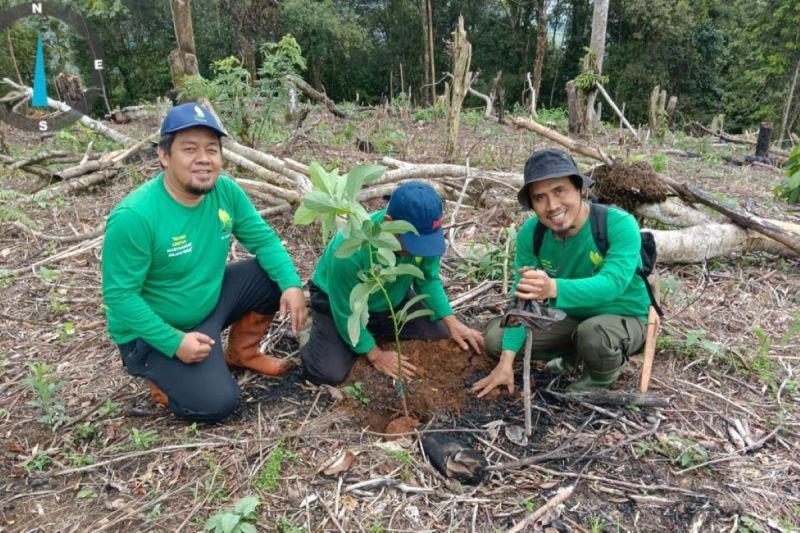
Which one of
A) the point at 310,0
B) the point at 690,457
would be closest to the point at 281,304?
the point at 690,457

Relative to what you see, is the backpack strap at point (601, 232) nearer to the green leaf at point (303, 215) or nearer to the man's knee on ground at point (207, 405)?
the green leaf at point (303, 215)

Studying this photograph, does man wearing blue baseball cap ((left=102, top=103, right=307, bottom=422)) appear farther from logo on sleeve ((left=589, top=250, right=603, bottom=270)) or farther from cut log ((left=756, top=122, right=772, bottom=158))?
cut log ((left=756, top=122, right=772, bottom=158))

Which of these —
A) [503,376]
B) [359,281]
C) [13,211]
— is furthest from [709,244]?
[13,211]

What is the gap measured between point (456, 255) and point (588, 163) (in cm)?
341

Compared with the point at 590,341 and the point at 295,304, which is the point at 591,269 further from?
the point at 295,304

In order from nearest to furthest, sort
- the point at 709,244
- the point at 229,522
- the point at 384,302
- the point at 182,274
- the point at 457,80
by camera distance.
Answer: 1. the point at 229,522
2. the point at 182,274
3. the point at 384,302
4. the point at 709,244
5. the point at 457,80

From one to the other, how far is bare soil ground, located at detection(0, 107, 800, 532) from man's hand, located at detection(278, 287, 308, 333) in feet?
0.98

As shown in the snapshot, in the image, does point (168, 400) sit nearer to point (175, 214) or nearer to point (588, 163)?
point (175, 214)

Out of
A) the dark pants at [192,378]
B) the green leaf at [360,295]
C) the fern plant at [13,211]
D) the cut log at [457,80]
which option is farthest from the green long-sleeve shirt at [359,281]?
the cut log at [457,80]

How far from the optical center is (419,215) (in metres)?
2.17

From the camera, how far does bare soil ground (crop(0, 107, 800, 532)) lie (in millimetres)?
1814

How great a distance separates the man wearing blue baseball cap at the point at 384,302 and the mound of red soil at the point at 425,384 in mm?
53

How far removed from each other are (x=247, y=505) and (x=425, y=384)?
1.03 m

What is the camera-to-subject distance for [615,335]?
7.57 ft
